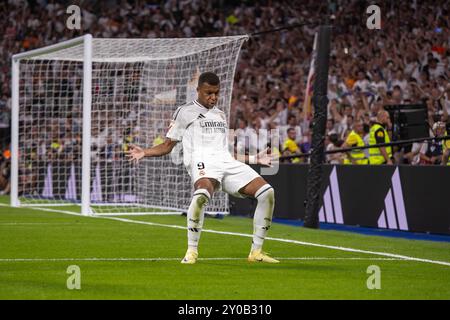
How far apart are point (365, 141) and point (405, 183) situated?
369 centimetres

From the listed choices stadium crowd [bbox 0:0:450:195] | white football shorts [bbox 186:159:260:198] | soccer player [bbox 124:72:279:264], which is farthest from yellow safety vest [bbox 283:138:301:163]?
white football shorts [bbox 186:159:260:198]

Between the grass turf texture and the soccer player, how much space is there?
0.48 metres

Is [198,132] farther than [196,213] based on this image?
Yes

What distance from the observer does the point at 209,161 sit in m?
11.2

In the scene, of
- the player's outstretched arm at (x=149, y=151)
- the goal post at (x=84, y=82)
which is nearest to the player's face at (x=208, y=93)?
the player's outstretched arm at (x=149, y=151)

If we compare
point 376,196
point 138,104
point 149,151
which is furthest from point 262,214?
point 138,104

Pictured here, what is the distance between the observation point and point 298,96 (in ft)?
84.9

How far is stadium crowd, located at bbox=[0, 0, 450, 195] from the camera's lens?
2147 centimetres

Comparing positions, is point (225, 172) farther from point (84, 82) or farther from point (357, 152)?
point (357, 152)

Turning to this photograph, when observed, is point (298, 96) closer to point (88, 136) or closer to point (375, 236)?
point (88, 136)

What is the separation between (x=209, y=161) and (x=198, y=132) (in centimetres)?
37

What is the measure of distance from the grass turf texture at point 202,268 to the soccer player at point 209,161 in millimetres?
477

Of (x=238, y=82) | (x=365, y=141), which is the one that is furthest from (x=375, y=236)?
(x=238, y=82)

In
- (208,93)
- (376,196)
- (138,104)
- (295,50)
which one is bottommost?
(376,196)
